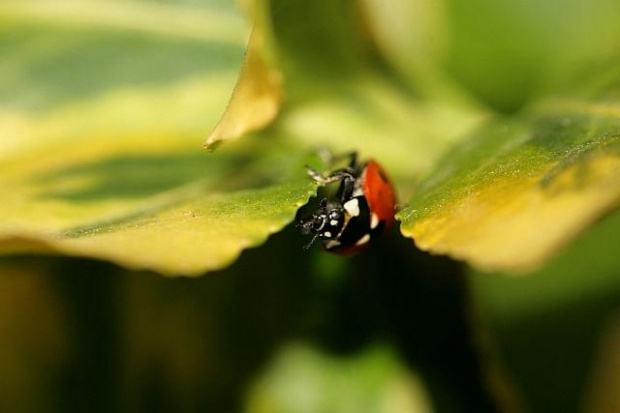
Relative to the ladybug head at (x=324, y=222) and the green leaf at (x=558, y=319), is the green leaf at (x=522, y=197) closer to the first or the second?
the ladybug head at (x=324, y=222)

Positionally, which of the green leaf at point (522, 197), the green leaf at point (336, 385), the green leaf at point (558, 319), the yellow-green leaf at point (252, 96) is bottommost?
Result: the green leaf at point (558, 319)

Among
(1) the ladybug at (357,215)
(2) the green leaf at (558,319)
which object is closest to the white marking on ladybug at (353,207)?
(1) the ladybug at (357,215)

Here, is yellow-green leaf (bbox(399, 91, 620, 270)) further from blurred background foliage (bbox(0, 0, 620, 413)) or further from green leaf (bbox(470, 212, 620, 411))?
green leaf (bbox(470, 212, 620, 411))

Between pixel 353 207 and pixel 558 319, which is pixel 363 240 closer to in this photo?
pixel 353 207

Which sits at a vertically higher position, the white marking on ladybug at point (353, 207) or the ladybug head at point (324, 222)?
the white marking on ladybug at point (353, 207)

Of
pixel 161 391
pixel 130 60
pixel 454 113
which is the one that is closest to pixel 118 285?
pixel 161 391

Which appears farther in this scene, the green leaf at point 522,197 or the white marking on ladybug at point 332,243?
the white marking on ladybug at point 332,243

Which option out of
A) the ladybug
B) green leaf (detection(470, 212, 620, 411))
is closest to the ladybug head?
the ladybug

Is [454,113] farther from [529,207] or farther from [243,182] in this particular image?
[529,207]

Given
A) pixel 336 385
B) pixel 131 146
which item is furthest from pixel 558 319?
pixel 131 146
